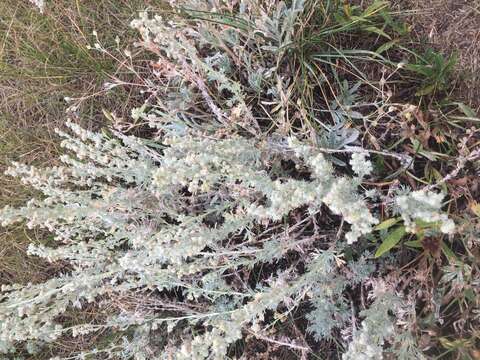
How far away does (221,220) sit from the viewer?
2.62 meters

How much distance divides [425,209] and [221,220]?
1.24 metres

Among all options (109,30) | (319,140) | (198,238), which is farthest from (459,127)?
(109,30)

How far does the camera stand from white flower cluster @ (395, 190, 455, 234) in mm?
1506

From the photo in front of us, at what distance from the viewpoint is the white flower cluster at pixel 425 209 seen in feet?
4.94

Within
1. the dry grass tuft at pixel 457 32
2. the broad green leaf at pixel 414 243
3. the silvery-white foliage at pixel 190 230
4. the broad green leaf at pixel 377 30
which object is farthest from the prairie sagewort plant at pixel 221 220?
the dry grass tuft at pixel 457 32

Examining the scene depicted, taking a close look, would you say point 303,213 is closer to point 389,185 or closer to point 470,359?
point 389,185

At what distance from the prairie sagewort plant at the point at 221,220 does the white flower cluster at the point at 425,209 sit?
0.20m

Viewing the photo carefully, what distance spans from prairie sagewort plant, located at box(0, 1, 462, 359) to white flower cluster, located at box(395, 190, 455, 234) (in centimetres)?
20

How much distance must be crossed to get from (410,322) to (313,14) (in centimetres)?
149

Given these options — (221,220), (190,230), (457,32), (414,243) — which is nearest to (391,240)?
(414,243)

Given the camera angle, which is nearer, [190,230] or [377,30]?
[190,230]

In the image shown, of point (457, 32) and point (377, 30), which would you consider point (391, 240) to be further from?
point (457, 32)

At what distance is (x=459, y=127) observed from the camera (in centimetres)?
228

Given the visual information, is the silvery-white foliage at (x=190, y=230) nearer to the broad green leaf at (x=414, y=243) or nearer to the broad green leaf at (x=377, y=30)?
the broad green leaf at (x=414, y=243)
